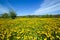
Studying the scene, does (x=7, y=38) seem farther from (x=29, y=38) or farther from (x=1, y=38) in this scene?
(x=29, y=38)

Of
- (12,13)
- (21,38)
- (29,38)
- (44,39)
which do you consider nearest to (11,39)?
(21,38)

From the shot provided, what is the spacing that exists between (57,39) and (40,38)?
2.34 feet

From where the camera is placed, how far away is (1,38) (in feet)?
11.8

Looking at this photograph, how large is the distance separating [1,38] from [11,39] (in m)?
0.47

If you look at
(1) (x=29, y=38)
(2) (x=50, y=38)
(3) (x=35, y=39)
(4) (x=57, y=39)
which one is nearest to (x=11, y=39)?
(1) (x=29, y=38)

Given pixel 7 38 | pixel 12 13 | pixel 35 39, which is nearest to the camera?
pixel 35 39

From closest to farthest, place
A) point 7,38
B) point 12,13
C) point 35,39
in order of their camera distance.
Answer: point 35,39 → point 7,38 → point 12,13

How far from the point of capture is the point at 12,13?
26531mm

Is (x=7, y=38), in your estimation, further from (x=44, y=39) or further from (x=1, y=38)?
(x=44, y=39)

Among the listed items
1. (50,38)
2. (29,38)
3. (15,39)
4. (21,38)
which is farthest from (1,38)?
(50,38)

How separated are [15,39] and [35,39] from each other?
33.3 inches

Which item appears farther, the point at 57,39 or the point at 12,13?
the point at 12,13

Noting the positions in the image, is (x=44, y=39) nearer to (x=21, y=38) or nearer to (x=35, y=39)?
(x=35, y=39)

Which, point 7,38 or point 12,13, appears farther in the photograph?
point 12,13
